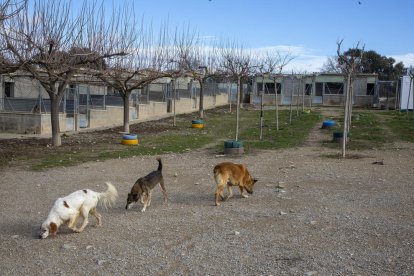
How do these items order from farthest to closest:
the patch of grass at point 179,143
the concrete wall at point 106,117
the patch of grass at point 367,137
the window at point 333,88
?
the window at point 333,88
the concrete wall at point 106,117
the patch of grass at point 367,137
the patch of grass at point 179,143

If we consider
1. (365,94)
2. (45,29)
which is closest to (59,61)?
(45,29)

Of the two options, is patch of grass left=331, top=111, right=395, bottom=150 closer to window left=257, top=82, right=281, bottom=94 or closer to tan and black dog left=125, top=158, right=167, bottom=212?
tan and black dog left=125, top=158, right=167, bottom=212

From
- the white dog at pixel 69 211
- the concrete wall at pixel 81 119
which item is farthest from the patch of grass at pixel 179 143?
the white dog at pixel 69 211

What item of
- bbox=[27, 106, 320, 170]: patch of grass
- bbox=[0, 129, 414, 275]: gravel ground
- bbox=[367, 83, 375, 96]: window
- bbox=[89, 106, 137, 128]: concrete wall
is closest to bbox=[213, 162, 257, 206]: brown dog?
bbox=[0, 129, 414, 275]: gravel ground

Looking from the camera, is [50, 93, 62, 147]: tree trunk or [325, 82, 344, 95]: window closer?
[50, 93, 62, 147]: tree trunk

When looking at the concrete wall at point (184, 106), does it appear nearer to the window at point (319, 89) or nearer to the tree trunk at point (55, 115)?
the window at point (319, 89)

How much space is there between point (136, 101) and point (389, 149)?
58.9 ft

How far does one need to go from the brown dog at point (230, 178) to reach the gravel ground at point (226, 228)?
Answer: 0.24m

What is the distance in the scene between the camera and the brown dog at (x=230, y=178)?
8.31 m

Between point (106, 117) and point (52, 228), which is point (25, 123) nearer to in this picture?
point (106, 117)

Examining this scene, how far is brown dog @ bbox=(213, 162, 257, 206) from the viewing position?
831 cm

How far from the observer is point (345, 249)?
19.6 ft

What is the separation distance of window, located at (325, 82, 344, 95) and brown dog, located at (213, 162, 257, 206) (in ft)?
144

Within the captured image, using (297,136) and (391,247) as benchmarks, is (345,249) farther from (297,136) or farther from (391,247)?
(297,136)
